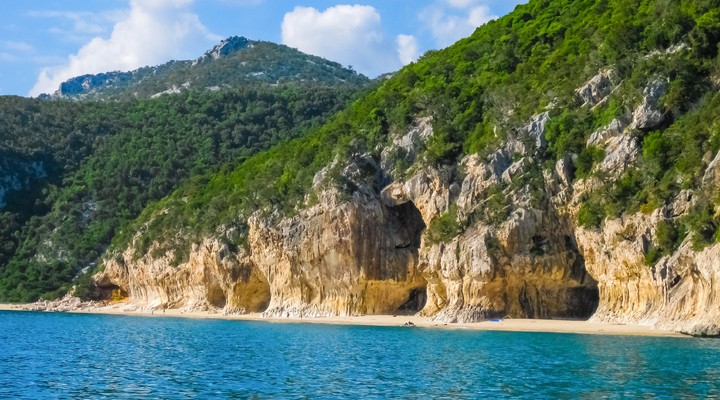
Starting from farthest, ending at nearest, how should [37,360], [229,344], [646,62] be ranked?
[646,62] < [229,344] < [37,360]

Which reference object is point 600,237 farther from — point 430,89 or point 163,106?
point 163,106

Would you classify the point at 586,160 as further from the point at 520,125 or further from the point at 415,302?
the point at 415,302

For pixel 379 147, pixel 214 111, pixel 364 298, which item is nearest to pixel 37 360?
pixel 364 298

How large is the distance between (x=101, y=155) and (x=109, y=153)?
116 centimetres

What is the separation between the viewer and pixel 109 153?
125125 millimetres

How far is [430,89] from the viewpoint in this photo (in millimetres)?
70250

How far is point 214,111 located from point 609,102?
90.0 meters

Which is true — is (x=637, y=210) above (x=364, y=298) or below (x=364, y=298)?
above

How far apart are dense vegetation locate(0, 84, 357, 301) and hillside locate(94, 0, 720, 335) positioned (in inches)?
1176

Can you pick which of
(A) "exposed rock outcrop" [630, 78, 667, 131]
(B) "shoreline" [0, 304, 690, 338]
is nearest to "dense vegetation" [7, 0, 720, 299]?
(A) "exposed rock outcrop" [630, 78, 667, 131]

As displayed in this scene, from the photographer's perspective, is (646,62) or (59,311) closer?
(646,62)

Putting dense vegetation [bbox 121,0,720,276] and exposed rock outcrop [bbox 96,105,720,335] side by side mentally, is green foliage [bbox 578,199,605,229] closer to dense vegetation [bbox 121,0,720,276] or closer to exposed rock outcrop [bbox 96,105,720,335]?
dense vegetation [bbox 121,0,720,276]

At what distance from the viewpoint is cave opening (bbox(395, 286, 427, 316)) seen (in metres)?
65.3

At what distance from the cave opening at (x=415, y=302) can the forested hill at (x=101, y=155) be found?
39939 millimetres
